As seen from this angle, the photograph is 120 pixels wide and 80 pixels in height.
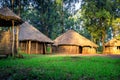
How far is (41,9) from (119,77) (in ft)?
168

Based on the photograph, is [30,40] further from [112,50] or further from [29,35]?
[112,50]

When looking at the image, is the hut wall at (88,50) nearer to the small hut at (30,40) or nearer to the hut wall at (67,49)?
the hut wall at (67,49)

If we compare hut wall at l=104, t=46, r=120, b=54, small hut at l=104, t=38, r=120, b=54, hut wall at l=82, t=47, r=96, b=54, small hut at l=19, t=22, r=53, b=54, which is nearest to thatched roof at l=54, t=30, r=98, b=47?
hut wall at l=82, t=47, r=96, b=54

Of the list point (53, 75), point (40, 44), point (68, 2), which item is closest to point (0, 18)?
point (53, 75)

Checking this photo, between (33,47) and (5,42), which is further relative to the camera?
(33,47)

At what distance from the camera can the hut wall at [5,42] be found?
21.1 metres

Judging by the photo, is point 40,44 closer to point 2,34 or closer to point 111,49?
point 2,34

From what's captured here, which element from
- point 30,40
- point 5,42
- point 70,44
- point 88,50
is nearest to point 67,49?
point 70,44

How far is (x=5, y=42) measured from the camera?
2134 centimetres

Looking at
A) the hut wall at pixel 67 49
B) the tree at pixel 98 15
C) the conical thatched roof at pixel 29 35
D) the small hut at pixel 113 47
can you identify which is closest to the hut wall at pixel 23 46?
the conical thatched roof at pixel 29 35

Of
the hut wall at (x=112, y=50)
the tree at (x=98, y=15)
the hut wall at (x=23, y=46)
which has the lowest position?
the hut wall at (x=112, y=50)

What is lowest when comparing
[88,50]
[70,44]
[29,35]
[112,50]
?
[112,50]

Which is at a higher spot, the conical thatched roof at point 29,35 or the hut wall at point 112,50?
the conical thatched roof at point 29,35

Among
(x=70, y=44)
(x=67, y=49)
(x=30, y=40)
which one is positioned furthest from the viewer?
(x=67, y=49)
